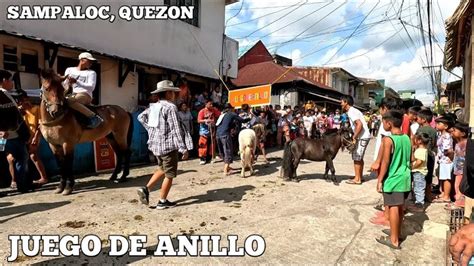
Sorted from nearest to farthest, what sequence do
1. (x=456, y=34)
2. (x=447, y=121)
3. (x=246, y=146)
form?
(x=447, y=121) → (x=456, y=34) → (x=246, y=146)

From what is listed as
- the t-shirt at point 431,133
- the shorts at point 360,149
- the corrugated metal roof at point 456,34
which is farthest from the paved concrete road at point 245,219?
the corrugated metal roof at point 456,34

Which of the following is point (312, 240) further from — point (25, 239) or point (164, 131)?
point (25, 239)

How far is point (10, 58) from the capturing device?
7.35m

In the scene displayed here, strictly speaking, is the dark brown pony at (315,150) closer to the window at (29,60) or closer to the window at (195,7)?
the window at (29,60)

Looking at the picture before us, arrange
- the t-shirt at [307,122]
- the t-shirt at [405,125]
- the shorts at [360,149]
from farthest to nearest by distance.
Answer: the t-shirt at [307,122], the shorts at [360,149], the t-shirt at [405,125]

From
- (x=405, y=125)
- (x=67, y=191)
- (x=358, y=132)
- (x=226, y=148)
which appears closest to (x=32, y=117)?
(x=67, y=191)

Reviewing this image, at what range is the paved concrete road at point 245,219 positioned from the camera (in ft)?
13.2

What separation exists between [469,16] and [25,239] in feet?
23.4

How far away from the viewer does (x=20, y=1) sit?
24.8 feet

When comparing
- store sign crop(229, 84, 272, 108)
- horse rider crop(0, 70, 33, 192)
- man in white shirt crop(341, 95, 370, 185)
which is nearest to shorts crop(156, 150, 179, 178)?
horse rider crop(0, 70, 33, 192)

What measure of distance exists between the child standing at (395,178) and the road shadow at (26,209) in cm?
460

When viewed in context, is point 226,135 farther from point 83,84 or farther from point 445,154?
point 445,154

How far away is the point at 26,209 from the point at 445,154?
271 inches

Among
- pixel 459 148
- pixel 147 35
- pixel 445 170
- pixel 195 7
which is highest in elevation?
pixel 195 7
